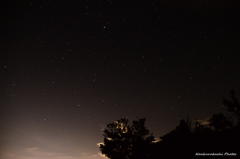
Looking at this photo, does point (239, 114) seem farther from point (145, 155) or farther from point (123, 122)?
point (123, 122)

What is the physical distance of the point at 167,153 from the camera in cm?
1416

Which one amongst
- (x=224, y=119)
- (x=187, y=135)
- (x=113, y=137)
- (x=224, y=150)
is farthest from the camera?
(x=113, y=137)

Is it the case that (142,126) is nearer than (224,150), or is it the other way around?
(224,150)

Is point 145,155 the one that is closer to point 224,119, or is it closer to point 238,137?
point 224,119

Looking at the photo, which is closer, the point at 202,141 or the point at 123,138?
the point at 202,141

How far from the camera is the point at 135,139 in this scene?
102ft

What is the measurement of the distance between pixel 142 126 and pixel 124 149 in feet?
16.2

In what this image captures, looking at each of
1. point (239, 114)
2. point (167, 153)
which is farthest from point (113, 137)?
point (239, 114)

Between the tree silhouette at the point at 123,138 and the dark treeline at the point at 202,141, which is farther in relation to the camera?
the tree silhouette at the point at 123,138

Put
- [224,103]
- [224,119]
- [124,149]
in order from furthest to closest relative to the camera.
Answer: [124,149], [224,119], [224,103]

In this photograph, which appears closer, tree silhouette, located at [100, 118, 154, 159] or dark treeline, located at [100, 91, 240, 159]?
dark treeline, located at [100, 91, 240, 159]

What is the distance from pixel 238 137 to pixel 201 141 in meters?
2.25

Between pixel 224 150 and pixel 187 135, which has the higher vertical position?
pixel 187 135

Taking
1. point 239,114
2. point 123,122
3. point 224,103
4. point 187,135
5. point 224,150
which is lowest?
point 224,150
